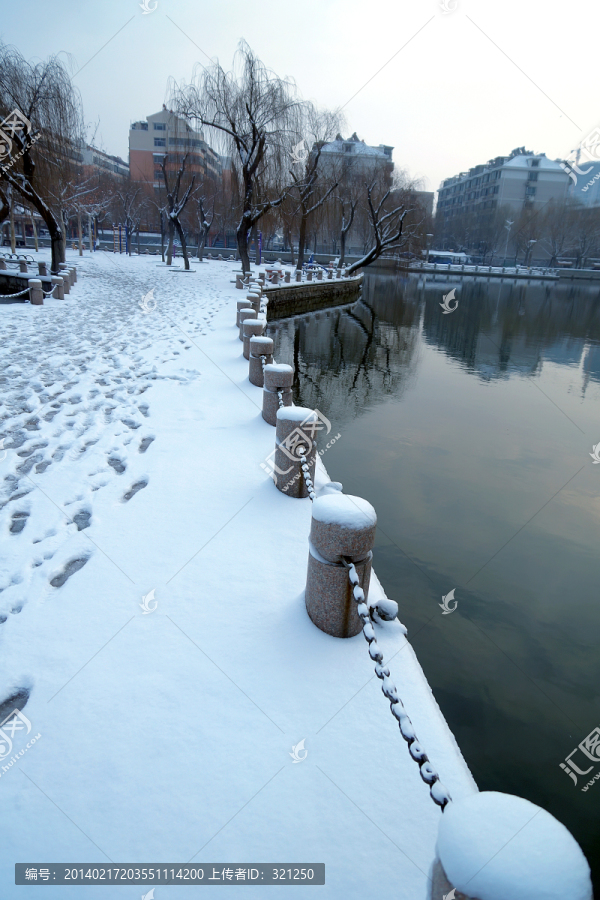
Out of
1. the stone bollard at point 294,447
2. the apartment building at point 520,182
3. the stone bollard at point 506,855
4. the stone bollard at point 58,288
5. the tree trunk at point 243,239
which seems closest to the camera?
the stone bollard at point 506,855

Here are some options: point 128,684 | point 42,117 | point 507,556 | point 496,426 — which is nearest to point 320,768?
point 128,684

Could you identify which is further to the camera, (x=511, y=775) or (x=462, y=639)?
(x=462, y=639)

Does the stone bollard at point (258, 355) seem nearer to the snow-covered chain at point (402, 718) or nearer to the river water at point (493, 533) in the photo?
the river water at point (493, 533)

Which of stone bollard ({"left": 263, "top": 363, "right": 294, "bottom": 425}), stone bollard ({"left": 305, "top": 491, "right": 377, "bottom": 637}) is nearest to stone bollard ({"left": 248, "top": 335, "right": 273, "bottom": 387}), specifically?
stone bollard ({"left": 263, "top": 363, "right": 294, "bottom": 425})

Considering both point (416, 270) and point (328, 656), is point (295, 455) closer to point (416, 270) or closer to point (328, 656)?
point (328, 656)

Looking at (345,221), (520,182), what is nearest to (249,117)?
(345,221)

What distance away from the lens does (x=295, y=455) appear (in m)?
4.72

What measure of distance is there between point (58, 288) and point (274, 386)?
561 inches

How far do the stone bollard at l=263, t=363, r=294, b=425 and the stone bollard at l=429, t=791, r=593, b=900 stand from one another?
503 cm

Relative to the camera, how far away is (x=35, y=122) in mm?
16859

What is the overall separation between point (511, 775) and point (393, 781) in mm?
1855

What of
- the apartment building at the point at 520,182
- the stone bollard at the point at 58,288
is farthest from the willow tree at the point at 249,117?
the apartment building at the point at 520,182

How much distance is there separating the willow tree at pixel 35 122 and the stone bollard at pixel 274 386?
14.8 m

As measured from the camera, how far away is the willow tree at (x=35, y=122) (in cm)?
1612
